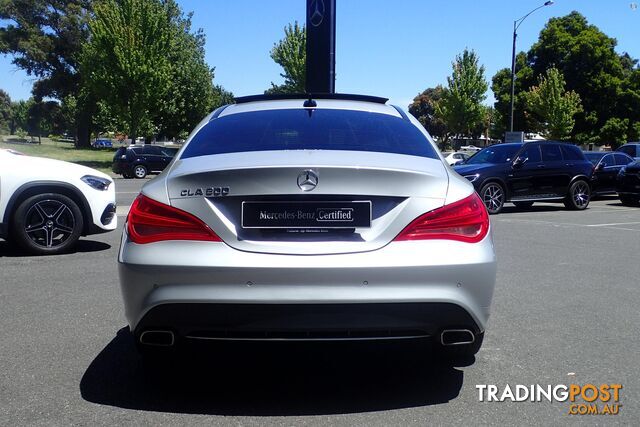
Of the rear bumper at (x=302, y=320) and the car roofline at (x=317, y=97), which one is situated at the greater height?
the car roofline at (x=317, y=97)

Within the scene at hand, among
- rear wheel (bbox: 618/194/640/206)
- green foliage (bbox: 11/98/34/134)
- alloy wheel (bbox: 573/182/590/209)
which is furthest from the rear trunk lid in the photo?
green foliage (bbox: 11/98/34/134)

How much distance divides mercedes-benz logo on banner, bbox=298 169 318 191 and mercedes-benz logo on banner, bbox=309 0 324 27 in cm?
1989

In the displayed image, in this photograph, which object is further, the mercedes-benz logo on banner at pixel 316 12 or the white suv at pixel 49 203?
the mercedes-benz logo on banner at pixel 316 12

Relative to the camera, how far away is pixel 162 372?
12.7 feet

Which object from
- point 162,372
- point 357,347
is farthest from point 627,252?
point 162,372

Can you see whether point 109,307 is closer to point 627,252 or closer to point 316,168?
point 316,168

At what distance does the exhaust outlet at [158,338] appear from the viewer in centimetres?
328

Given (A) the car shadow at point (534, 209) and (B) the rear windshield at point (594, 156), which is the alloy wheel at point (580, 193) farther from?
(B) the rear windshield at point (594, 156)

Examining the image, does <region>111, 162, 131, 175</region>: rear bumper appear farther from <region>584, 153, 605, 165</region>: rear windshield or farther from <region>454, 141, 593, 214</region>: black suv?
<region>584, 153, 605, 165</region>: rear windshield

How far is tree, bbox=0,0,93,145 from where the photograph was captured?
177ft

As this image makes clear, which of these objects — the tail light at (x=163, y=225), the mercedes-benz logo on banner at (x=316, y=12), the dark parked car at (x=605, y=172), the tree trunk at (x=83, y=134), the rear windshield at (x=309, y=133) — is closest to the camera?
the tail light at (x=163, y=225)

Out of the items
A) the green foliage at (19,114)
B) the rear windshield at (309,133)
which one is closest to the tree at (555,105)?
the rear windshield at (309,133)

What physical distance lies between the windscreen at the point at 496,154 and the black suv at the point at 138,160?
59.2ft

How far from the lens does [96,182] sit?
8.09 m
